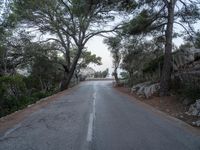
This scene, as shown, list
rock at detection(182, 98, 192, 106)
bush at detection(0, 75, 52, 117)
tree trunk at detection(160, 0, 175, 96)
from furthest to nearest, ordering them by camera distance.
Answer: tree trunk at detection(160, 0, 175, 96) < bush at detection(0, 75, 52, 117) < rock at detection(182, 98, 192, 106)

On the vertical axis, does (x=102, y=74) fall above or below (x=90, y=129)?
above

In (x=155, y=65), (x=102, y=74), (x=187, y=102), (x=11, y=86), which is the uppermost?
(x=102, y=74)

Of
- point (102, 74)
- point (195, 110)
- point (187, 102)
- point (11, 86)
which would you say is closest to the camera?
point (195, 110)

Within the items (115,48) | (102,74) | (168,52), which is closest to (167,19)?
(168,52)

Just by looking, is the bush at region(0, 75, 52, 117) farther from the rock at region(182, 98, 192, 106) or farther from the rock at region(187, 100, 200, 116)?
the rock at region(187, 100, 200, 116)

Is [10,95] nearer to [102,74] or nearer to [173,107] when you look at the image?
[173,107]

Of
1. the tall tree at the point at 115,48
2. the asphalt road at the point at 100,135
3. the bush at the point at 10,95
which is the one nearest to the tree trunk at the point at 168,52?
the asphalt road at the point at 100,135

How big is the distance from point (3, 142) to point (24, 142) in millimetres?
587

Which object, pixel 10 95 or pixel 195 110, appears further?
pixel 10 95

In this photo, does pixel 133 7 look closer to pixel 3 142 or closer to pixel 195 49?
pixel 195 49

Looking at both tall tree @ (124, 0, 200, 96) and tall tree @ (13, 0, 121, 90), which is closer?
tall tree @ (124, 0, 200, 96)

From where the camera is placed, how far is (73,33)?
31844 mm

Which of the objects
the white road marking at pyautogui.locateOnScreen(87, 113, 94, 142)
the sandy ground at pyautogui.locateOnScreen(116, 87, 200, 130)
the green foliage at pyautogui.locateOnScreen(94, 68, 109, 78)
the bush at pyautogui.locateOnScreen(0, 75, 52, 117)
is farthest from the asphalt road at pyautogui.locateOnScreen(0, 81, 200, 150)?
the green foliage at pyautogui.locateOnScreen(94, 68, 109, 78)

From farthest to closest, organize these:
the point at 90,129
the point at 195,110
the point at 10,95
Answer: the point at 10,95, the point at 195,110, the point at 90,129
